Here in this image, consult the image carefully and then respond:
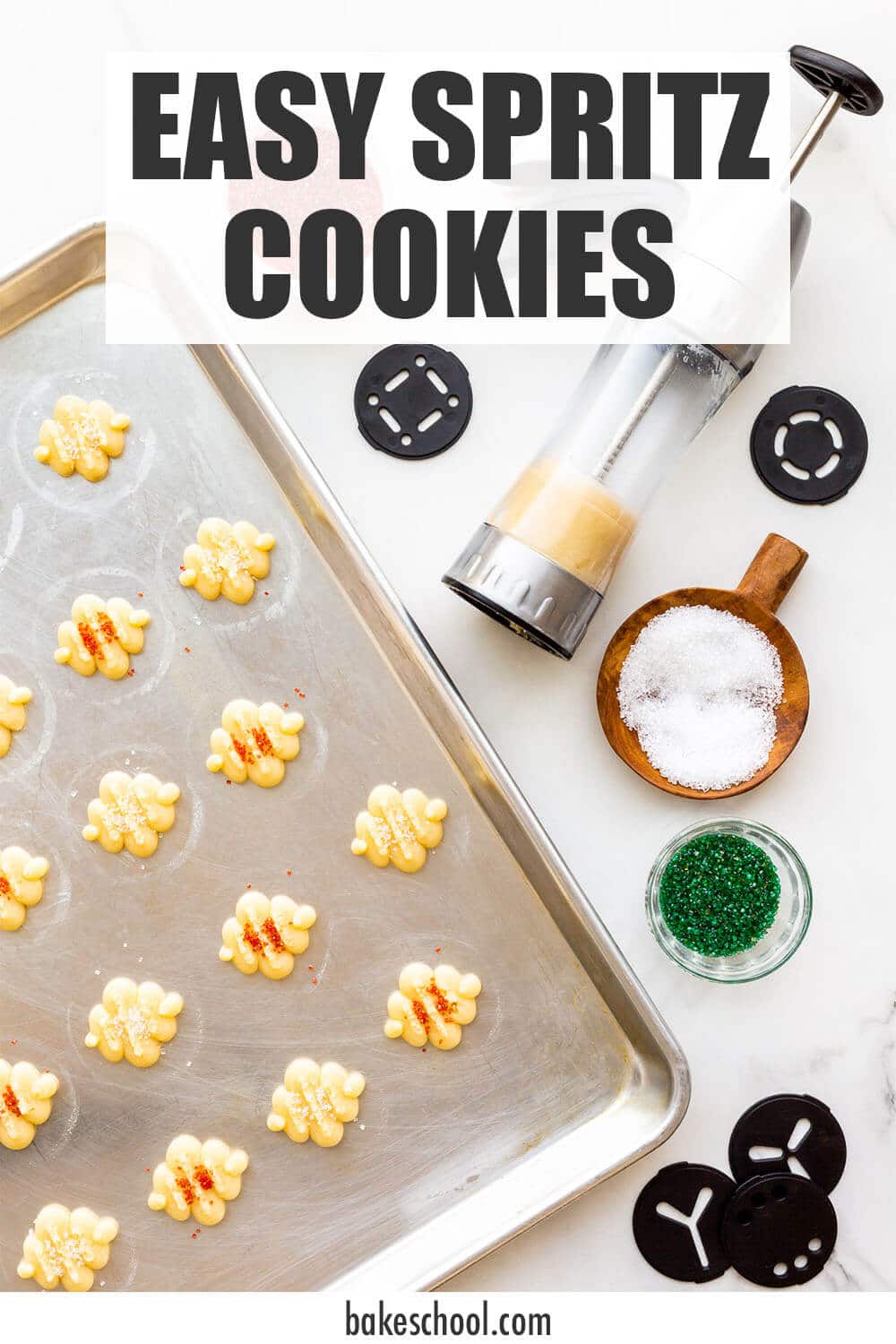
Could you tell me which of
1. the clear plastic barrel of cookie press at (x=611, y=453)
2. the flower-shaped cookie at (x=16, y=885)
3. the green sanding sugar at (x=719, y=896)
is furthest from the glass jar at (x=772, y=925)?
the flower-shaped cookie at (x=16, y=885)

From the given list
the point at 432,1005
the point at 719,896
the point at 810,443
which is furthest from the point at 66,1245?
the point at 810,443

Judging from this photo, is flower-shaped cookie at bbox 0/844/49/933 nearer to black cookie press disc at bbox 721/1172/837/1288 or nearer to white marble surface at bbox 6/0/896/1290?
white marble surface at bbox 6/0/896/1290

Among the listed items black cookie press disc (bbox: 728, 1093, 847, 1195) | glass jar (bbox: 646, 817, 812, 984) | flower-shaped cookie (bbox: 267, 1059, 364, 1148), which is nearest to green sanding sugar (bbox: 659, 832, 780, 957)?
glass jar (bbox: 646, 817, 812, 984)

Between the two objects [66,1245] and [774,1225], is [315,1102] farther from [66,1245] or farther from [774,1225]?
[774,1225]

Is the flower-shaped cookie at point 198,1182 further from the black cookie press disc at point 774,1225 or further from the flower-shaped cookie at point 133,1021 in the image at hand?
the black cookie press disc at point 774,1225

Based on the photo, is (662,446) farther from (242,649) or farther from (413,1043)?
(413,1043)

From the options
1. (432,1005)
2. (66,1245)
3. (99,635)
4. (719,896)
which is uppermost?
(99,635)

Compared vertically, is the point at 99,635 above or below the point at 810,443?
below
